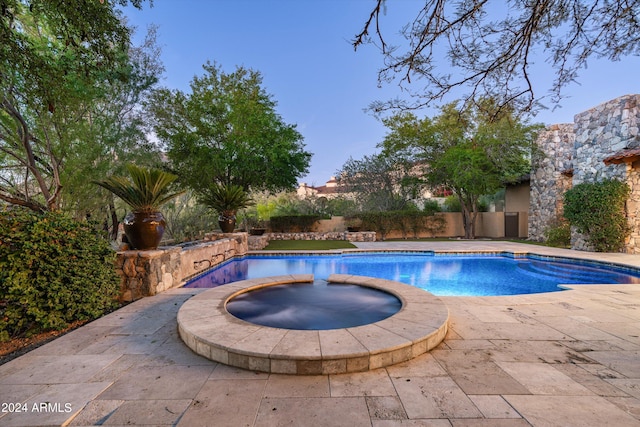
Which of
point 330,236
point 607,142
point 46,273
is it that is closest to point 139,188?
point 46,273

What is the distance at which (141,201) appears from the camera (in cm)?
556

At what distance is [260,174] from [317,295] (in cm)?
1041

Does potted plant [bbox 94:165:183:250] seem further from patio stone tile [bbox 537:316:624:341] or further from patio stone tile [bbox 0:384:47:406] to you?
patio stone tile [bbox 537:316:624:341]

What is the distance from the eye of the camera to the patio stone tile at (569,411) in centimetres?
Result: 192

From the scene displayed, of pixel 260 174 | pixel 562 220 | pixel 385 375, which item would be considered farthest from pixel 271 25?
pixel 562 220

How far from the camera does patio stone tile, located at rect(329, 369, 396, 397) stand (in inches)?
89.0

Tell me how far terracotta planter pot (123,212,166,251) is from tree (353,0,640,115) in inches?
182

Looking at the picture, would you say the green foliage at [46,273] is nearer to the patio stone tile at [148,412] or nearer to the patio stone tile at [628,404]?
the patio stone tile at [148,412]

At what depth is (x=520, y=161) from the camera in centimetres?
1450

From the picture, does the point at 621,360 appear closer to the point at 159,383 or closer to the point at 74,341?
the point at 159,383

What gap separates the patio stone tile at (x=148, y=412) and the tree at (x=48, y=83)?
14.4 ft

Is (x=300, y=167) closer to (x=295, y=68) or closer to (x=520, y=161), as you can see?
(x=295, y=68)

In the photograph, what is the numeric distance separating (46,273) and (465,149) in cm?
1606

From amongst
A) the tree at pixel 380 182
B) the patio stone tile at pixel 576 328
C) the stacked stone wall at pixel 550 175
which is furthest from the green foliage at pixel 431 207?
the patio stone tile at pixel 576 328
